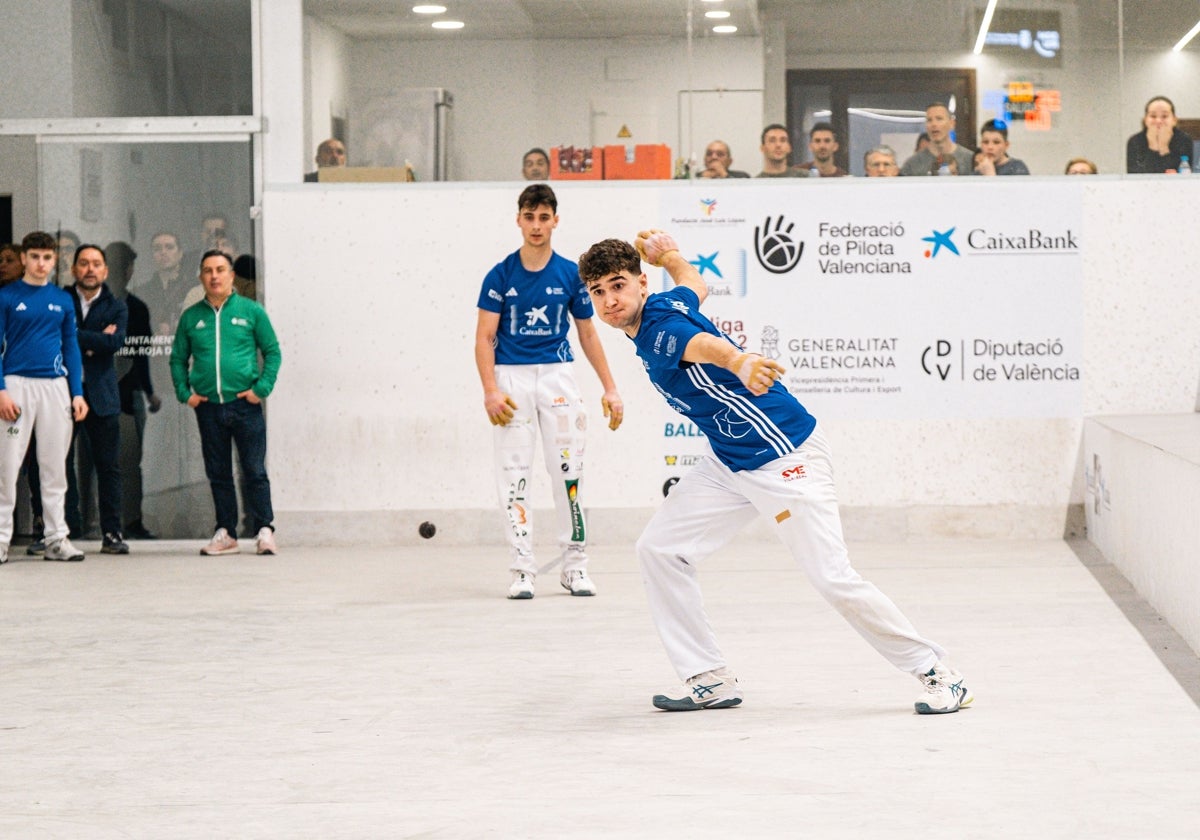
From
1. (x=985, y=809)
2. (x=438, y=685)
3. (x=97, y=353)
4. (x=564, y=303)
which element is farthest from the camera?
(x=97, y=353)

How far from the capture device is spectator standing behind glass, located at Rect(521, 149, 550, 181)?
9.51 metres

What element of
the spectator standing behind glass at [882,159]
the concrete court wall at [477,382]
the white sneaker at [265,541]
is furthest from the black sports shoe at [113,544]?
the spectator standing behind glass at [882,159]

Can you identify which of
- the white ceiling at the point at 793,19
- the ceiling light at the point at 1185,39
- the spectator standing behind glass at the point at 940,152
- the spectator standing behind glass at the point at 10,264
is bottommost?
the spectator standing behind glass at the point at 10,264

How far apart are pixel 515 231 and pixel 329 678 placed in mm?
4581

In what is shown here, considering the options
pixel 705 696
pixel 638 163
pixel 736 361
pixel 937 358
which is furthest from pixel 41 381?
pixel 736 361

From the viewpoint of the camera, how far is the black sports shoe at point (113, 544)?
9.25m

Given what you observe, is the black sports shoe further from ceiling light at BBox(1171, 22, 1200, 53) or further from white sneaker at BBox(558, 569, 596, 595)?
ceiling light at BBox(1171, 22, 1200, 53)

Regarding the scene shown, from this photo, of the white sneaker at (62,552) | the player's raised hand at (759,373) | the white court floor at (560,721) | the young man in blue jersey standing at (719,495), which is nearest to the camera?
the white court floor at (560,721)

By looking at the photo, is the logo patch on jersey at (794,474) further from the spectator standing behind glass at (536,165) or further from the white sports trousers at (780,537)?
the spectator standing behind glass at (536,165)

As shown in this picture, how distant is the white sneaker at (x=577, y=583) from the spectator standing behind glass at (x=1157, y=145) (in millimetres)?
4385

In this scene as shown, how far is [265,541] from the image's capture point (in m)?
9.14

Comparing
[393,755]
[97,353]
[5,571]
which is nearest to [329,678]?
[393,755]

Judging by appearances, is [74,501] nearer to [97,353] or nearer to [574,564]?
[97,353]

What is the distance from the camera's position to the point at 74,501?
376 inches
